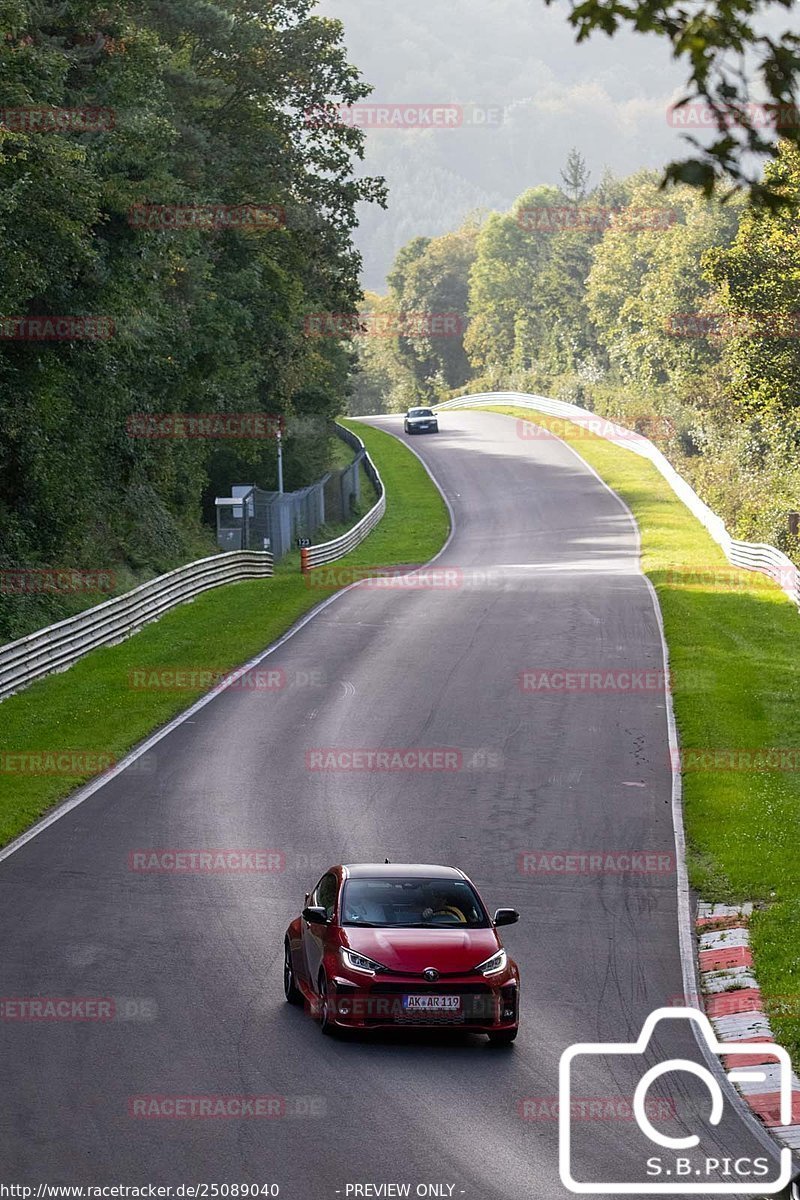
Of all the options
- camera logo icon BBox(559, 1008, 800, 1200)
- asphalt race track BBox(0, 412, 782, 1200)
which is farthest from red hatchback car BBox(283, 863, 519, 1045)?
camera logo icon BBox(559, 1008, 800, 1200)

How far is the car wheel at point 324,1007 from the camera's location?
1228 cm

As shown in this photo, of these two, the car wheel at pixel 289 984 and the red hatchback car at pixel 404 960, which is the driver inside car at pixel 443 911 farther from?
the car wheel at pixel 289 984

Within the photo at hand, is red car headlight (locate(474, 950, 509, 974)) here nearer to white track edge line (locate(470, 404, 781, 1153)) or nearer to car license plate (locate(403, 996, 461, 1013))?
car license plate (locate(403, 996, 461, 1013))

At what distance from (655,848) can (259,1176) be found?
10.5 meters

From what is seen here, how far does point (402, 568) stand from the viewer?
50.7m

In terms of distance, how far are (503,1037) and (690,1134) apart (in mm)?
2284

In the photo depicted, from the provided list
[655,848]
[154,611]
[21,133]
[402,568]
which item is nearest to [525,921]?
[655,848]

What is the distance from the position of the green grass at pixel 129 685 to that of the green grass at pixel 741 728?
368 inches

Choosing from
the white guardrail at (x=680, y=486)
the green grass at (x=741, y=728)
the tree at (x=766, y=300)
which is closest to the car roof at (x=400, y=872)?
the green grass at (x=741, y=728)

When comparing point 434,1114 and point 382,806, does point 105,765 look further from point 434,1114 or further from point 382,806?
point 434,1114

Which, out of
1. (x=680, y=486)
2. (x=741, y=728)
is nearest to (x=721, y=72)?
(x=741, y=728)

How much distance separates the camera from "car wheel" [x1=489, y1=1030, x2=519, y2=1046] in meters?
12.3

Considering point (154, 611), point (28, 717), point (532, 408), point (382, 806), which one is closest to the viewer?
point (382, 806)

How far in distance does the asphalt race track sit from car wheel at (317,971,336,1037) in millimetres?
171
